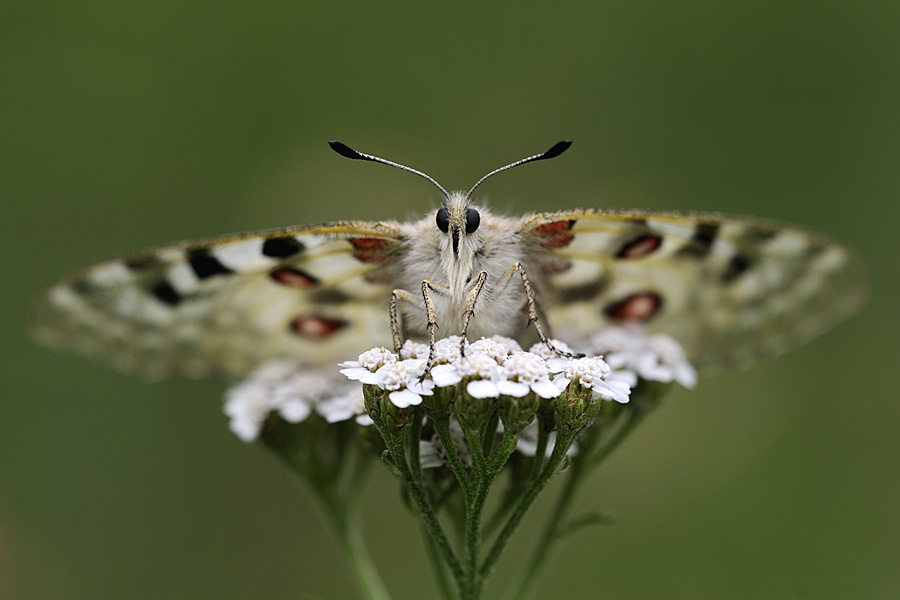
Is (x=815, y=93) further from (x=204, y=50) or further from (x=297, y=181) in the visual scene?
(x=204, y=50)

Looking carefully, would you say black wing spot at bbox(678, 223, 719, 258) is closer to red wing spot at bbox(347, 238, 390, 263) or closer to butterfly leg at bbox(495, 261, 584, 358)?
butterfly leg at bbox(495, 261, 584, 358)

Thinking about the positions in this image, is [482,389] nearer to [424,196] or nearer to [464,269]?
[464,269]

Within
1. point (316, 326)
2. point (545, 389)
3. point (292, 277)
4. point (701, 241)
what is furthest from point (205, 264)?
point (701, 241)

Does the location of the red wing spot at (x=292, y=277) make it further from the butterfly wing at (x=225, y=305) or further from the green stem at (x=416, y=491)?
the green stem at (x=416, y=491)

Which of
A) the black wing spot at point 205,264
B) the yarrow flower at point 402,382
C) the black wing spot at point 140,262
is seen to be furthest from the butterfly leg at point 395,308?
the black wing spot at point 140,262

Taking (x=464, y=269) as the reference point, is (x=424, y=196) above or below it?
above

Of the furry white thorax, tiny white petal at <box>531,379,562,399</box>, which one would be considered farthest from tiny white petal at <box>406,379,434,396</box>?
the furry white thorax
